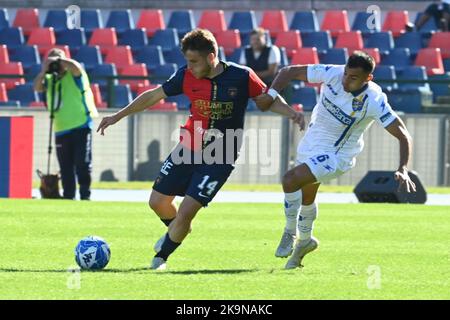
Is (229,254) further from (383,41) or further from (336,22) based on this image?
(336,22)

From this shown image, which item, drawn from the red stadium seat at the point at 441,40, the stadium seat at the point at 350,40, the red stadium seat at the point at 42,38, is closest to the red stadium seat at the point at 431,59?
the red stadium seat at the point at 441,40

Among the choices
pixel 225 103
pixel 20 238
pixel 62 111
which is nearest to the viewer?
pixel 225 103

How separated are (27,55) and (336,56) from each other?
6.88 m

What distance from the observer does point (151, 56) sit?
27.7 metres

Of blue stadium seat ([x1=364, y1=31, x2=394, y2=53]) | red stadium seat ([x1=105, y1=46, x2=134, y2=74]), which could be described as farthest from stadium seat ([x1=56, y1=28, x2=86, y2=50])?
blue stadium seat ([x1=364, y1=31, x2=394, y2=53])

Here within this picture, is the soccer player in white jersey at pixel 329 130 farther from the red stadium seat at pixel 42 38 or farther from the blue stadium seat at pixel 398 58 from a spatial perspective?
the red stadium seat at pixel 42 38

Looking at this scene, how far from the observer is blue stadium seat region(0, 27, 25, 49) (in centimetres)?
2880

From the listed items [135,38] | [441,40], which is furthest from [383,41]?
[135,38]

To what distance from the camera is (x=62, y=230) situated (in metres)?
14.1

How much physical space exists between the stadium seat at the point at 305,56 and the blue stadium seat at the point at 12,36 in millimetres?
6494

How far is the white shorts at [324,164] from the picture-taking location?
425 inches
